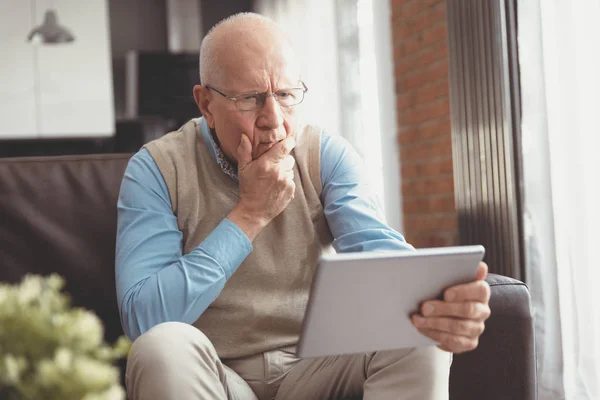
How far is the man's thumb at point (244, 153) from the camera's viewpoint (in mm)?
1489

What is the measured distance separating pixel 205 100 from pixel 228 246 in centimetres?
40

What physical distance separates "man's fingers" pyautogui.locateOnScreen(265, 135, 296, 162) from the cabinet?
14.4 ft

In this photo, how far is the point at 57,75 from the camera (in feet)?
18.4

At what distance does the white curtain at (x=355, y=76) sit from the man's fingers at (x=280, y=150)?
1.84 m

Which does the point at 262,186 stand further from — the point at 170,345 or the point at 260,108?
the point at 170,345

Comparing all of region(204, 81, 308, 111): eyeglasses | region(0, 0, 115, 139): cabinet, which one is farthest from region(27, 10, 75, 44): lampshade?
region(204, 81, 308, 111): eyeglasses

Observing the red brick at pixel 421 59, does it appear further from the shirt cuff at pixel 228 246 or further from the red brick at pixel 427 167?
the shirt cuff at pixel 228 246

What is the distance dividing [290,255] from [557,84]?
1048mm

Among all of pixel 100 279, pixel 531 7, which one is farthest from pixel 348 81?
pixel 100 279

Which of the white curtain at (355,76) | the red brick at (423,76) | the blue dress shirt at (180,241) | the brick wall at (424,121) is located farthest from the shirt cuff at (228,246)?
the white curtain at (355,76)

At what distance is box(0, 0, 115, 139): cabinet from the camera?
17.9 feet

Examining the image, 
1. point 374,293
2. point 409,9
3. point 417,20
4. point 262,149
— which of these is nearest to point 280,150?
point 262,149

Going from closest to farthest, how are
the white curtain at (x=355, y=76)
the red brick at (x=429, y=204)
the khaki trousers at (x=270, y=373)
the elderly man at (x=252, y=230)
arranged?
1. the khaki trousers at (x=270, y=373)
2. the elderly man at (x=252, y=230)
3. the red brick at (x=429, y=204)
4. the white curtain at (x=355, y=76)

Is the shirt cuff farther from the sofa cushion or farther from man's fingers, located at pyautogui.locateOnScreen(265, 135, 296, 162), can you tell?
the sofa cushion
